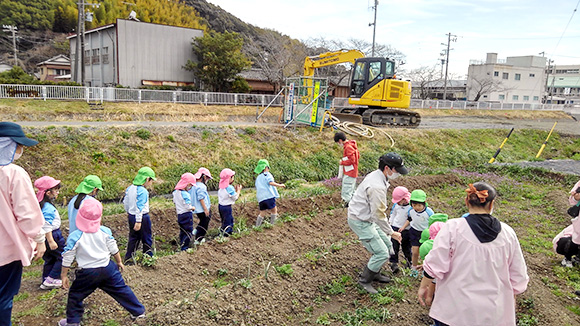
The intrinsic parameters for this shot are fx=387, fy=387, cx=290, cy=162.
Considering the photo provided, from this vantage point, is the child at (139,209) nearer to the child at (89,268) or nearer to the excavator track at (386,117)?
the child at (89,268)

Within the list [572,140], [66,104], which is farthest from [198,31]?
[572,140]

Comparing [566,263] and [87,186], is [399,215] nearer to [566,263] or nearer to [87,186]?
[566,263]

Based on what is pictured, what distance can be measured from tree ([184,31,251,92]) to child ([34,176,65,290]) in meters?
23.8

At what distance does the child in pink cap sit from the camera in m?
6.58

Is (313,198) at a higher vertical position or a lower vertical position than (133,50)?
lower

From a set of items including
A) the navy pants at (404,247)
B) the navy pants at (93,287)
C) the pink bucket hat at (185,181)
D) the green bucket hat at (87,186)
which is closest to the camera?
the navy pants at (93,287)

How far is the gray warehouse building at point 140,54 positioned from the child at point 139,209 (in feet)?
80.6

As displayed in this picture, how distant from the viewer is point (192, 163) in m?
12.4

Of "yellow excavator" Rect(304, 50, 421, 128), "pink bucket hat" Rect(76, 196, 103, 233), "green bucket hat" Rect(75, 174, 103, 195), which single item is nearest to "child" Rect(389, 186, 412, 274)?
"pink bucket hat" Rect(76, 196, 103, 233)

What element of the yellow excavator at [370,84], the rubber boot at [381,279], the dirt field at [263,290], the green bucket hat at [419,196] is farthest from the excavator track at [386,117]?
the rubber boot at [381,279]

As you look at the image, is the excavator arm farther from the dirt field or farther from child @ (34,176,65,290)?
→ child @ (34,176,65,290)

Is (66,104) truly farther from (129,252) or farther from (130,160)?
(129,252)

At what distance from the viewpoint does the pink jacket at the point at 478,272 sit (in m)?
3.03

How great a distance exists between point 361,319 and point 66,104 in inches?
754
